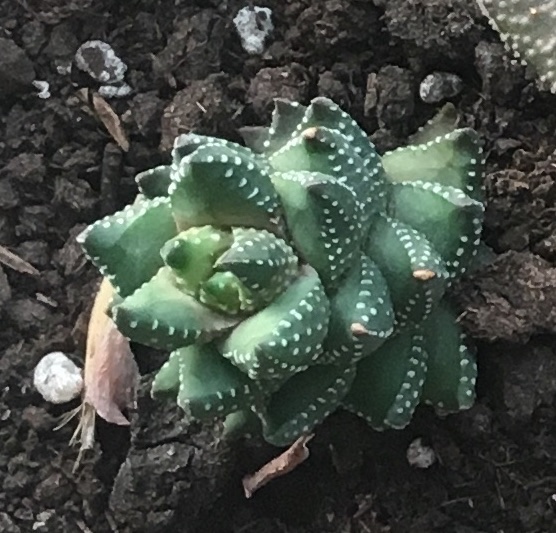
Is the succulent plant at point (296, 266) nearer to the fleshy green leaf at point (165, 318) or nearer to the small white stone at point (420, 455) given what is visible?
the fleshy green leaf at point (165, 318)

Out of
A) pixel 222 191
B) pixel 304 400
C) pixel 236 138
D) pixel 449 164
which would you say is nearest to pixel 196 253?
pixel 222 191

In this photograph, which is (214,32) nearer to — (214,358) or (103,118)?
(103,118)

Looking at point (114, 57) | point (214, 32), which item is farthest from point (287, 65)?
point (114, 57)

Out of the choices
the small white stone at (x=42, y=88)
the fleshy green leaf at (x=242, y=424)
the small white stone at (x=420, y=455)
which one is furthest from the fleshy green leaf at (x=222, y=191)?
the small white stone at (x=42, y=88)

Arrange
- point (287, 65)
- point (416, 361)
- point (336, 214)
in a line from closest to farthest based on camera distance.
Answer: point (336, 214) < point (416, 361) < point (287, 65)

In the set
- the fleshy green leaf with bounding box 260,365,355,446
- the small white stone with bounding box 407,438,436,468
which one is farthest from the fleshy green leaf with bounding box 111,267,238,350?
the small white stone with bounding box 407,438,436,468

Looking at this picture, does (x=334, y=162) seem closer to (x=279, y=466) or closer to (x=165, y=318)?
(x=165, y=318)
